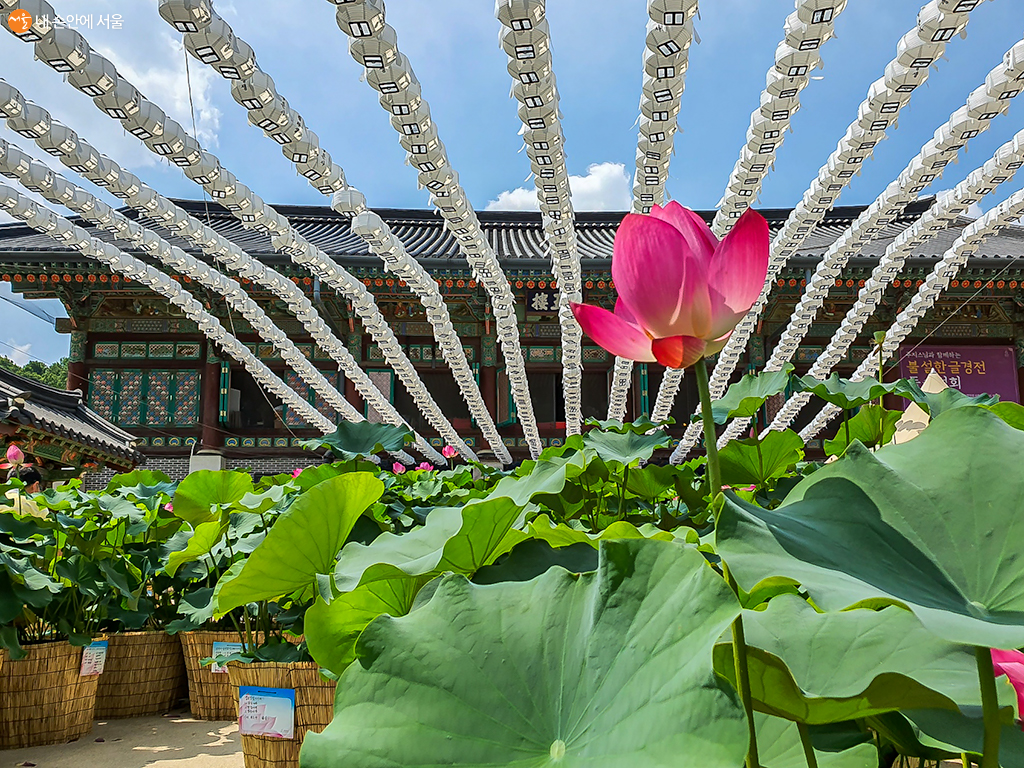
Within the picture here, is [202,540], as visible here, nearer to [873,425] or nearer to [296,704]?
[296,704]

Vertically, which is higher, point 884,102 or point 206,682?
point 884,102

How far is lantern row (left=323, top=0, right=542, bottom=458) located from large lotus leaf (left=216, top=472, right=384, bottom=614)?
1594mm

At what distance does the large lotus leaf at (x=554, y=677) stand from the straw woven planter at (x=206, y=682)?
2.18 metres

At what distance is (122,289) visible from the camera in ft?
24.7

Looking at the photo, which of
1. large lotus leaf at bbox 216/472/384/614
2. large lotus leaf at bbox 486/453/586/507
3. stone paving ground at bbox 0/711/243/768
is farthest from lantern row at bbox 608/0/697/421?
stone paving ground at bbox 0/711/243/768

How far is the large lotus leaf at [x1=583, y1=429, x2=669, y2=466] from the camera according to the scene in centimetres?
108

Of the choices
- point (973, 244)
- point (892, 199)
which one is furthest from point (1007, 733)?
point (973, 244)

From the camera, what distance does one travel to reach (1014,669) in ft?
1.37

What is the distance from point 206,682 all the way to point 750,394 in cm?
215

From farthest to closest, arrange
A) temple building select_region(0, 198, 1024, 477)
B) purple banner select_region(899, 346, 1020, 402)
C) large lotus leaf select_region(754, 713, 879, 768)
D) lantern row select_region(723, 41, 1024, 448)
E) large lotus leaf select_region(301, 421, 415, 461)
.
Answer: purple banner select_region(899, 346, 1020, 402), temple building select_region(0, 198, 1024, 477), lantern row select_region(723, 41, 1024, 448), large lotus leaf select_region(301, 421, 415, 461), large lotus leaf select_region(754, 713, 879, 768)

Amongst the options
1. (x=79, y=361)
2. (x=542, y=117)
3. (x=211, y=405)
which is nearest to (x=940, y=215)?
(x=542, y=117)

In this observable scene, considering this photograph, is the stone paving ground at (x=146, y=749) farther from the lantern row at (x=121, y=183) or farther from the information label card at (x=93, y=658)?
the lantern row at (x=121, y=183)

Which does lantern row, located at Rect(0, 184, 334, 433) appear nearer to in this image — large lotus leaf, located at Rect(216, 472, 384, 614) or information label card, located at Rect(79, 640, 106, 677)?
information label card, located at Rect(79, 640, 106, 677)

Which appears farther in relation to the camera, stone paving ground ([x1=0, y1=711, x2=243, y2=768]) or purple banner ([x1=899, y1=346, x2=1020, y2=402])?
purple banner ([x1=899, y1=346, x2=1020, y2=402])
